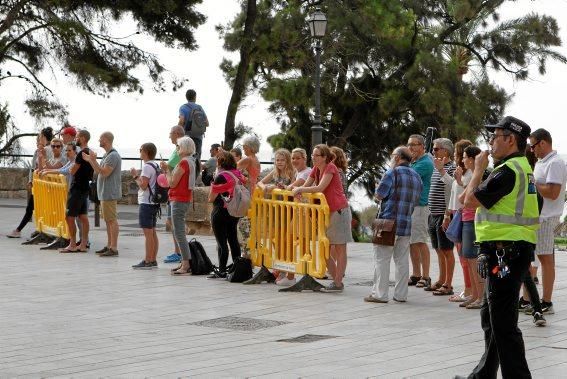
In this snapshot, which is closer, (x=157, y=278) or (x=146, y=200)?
(x=157, y=278)

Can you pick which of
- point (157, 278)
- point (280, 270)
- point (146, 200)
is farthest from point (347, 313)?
point (146, 200)

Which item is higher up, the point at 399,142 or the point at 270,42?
the point at 270,42

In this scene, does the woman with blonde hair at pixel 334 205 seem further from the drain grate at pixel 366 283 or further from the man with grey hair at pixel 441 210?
the man with grey hair at pixel 441 210

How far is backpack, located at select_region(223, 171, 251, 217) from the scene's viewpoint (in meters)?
13.8

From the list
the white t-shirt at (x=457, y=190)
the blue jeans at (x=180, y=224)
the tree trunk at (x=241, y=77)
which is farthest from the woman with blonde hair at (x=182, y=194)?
the tree trunk at (x=241, y=77)

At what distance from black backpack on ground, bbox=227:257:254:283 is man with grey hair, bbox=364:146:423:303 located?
2.11m

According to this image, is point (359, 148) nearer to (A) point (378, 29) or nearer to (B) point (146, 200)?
(A) point (378, 29)

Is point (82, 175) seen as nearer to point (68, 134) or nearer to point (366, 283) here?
point (68, 134)

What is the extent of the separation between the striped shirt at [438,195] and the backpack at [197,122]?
7.31 meters

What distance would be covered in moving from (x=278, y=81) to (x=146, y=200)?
55.8ft

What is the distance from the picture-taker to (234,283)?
45.6ft

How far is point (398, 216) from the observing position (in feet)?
40.1

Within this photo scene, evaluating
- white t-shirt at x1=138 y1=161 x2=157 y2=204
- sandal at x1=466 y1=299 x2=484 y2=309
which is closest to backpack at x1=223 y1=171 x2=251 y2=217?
white t-shirt at x1=138 y1=161 x2=157 y2=204

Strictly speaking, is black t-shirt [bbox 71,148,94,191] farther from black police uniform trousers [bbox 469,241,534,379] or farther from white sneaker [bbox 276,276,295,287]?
black police uniform trousers [bbox 469,241,534,379]
